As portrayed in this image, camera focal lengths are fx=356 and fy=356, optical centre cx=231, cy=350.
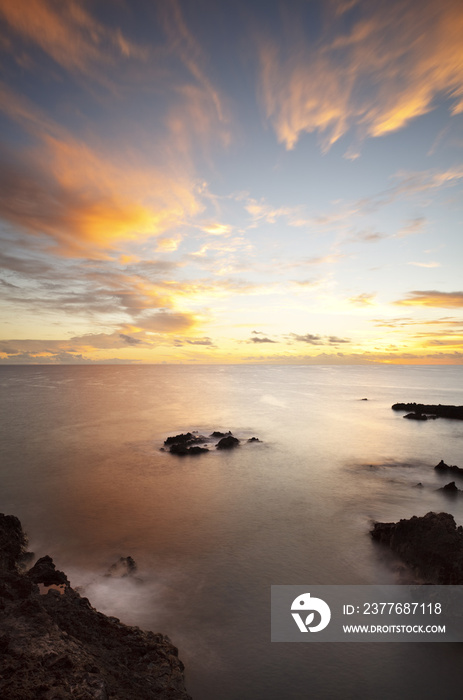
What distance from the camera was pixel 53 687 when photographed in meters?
5.82

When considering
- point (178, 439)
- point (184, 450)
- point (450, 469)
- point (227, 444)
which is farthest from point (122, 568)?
point (450, 469)

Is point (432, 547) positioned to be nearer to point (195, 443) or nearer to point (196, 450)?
point (196, 450)

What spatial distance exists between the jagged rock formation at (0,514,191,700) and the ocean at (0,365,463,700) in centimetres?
166

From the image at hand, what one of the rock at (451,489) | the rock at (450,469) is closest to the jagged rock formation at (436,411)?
the rock at (450,469)

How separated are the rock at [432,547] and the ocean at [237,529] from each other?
0.93m

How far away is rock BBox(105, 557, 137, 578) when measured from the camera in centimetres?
1330

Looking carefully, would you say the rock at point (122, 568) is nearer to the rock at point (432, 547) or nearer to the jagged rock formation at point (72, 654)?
the jagged rock formation at point (72, 654)

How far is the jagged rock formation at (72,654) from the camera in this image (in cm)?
591

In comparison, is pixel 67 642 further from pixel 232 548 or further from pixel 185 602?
pixel 232 548

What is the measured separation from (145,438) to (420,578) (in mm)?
30350

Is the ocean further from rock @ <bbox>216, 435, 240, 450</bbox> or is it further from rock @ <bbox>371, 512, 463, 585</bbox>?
rock @ <bbox>216, 435, 240, 450</bbox>

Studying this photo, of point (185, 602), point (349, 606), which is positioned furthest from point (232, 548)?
point (349, 606)

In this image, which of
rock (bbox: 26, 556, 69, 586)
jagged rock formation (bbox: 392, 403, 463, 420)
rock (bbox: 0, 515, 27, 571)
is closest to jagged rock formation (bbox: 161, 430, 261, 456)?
rock (bbox: 0, 515, 27, 571)

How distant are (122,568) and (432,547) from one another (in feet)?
37.2
